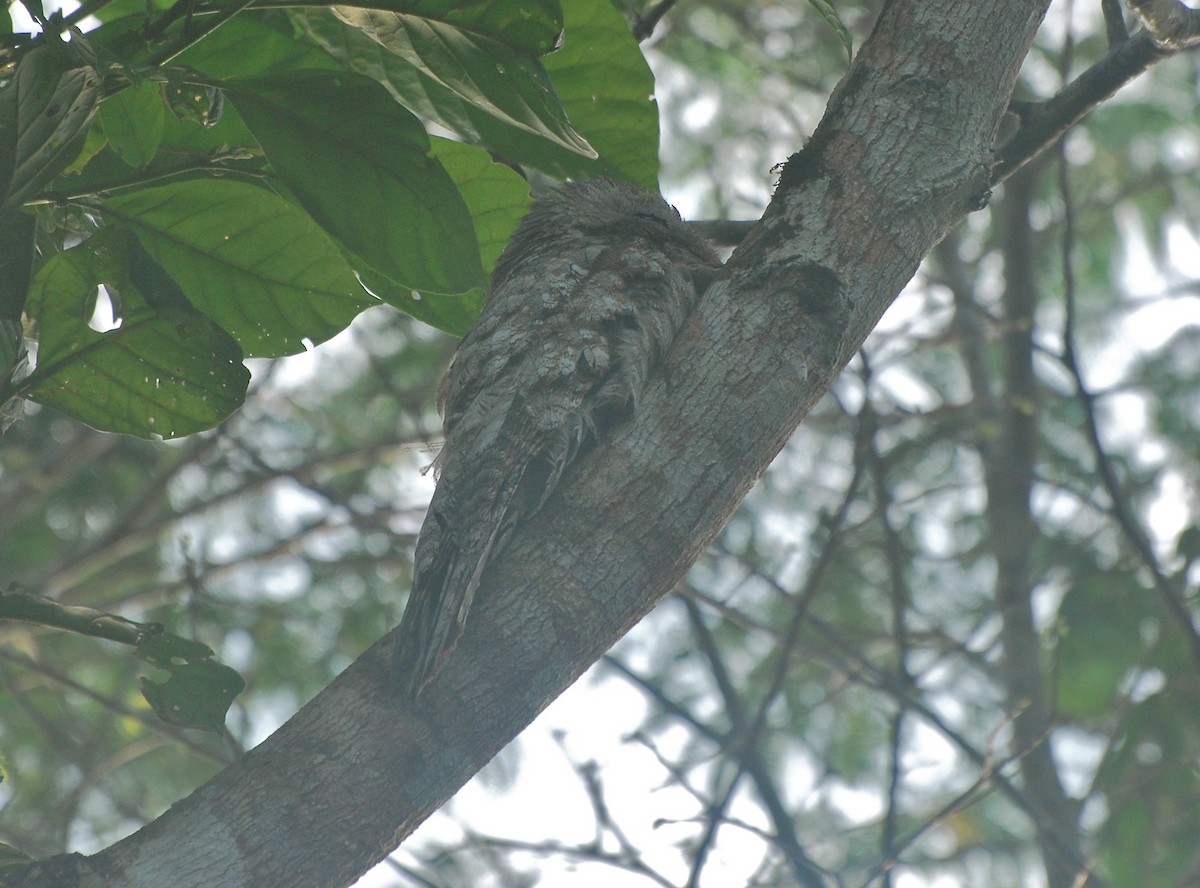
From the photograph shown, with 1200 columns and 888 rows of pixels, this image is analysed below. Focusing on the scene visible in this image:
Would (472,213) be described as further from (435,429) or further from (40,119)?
(435,429)

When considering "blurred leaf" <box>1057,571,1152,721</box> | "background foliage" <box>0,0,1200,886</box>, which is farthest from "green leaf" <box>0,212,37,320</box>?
"blurred leaf" <box>1057,571,1152,721</box>

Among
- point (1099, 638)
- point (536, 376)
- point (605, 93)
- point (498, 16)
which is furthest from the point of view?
point (1099, 638)

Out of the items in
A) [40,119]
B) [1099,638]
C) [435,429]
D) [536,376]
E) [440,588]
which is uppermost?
[435,429]

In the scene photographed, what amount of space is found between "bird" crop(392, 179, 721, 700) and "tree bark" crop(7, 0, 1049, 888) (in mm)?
88

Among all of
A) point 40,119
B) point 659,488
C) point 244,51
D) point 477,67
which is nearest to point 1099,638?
point 659,488

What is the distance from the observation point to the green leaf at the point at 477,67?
5.41 ft

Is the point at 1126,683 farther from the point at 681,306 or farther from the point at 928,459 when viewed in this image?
the point at 681,306

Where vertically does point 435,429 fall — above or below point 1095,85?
above

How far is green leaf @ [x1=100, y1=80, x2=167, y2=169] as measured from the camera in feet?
5.11

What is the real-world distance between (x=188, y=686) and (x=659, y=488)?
0.84 meters

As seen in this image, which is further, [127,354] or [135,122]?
[127,354]

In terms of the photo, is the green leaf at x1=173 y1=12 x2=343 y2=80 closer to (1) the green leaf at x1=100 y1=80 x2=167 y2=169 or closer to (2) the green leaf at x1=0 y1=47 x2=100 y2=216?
(1) the green leaf at x1=100 y1=80 x2=167 y2=169

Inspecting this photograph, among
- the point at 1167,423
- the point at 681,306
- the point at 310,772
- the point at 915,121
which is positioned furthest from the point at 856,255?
the point at 1167,423

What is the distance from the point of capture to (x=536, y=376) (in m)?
2.45
